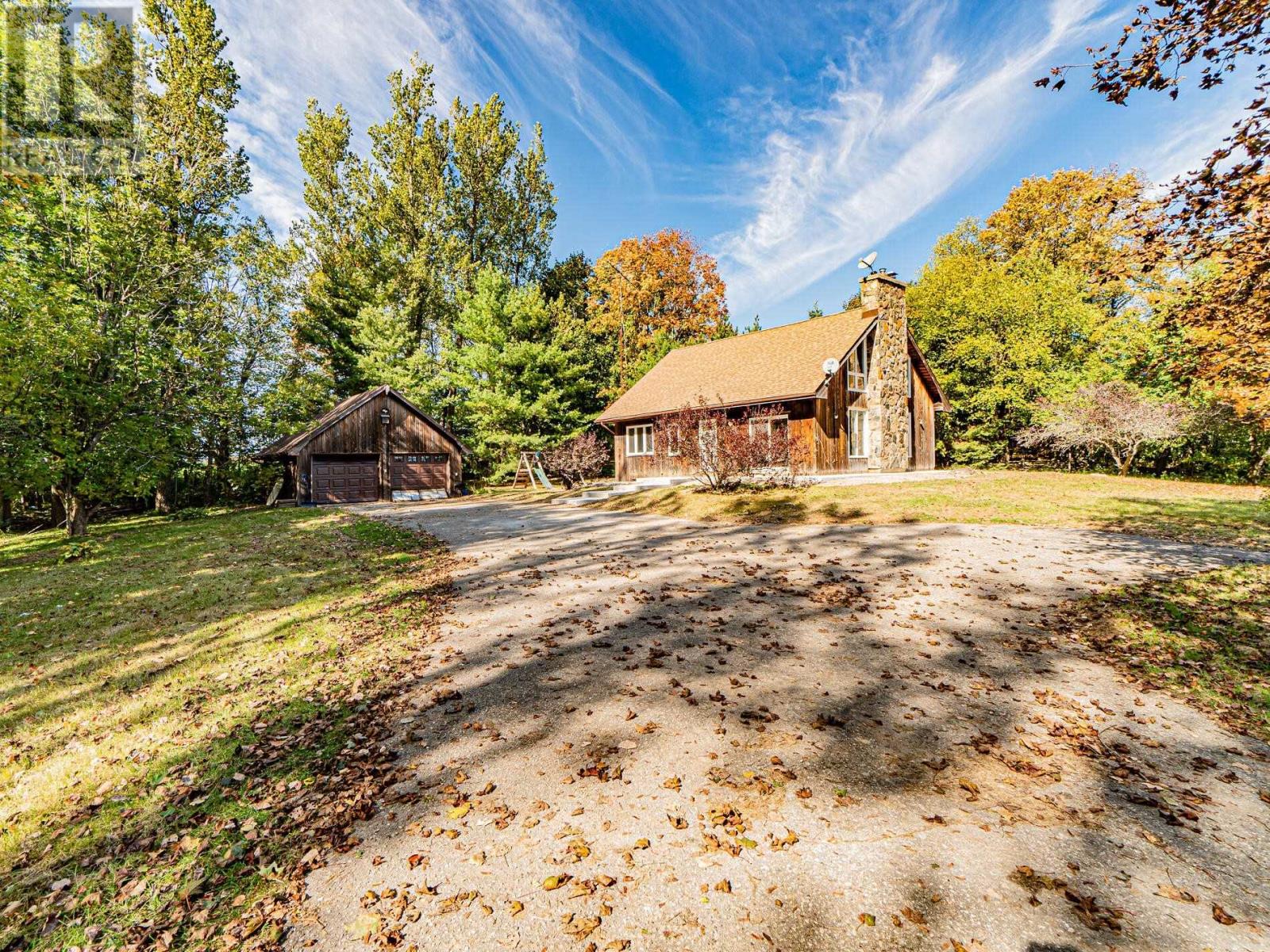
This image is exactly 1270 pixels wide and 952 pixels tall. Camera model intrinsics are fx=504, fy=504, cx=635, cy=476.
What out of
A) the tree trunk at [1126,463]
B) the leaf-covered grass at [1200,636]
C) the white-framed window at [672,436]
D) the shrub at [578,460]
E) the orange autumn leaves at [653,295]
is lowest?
the leaf-covered grass at [1200,636]

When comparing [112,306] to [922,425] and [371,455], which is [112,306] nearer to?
[371,455]

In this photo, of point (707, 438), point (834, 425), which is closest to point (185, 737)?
point (707, 438)

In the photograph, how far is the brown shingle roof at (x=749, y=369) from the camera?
21.3 m

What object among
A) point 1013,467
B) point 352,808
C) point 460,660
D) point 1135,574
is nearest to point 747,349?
point 1013,467

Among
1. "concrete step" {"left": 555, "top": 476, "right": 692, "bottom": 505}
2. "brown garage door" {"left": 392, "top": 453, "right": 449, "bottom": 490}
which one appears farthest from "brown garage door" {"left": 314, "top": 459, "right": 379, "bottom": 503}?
"concrete step" {"left": 555, "top": 476, "right": 692, "bottom": 505}

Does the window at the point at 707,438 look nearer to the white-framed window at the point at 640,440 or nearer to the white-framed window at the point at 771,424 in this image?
the white-framed window at the point at 771,424

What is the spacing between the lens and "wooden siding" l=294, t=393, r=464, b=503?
24.4 m

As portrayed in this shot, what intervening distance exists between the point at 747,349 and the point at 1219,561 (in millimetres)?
19561

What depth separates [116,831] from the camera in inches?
136

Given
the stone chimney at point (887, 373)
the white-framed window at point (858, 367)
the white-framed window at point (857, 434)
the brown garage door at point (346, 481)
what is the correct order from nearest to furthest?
the white-framed window at point (858, 367), the white-framed window at point (857, 434), the stone chimney at point (887, 373), the brown garage door at point (346, 481)

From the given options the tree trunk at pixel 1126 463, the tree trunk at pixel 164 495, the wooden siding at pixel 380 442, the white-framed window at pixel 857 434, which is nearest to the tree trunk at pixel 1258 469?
the tree trunk at pixel 1126 463

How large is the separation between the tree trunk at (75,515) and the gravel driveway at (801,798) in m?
16.5

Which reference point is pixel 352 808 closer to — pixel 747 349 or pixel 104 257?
pixel 104 257
